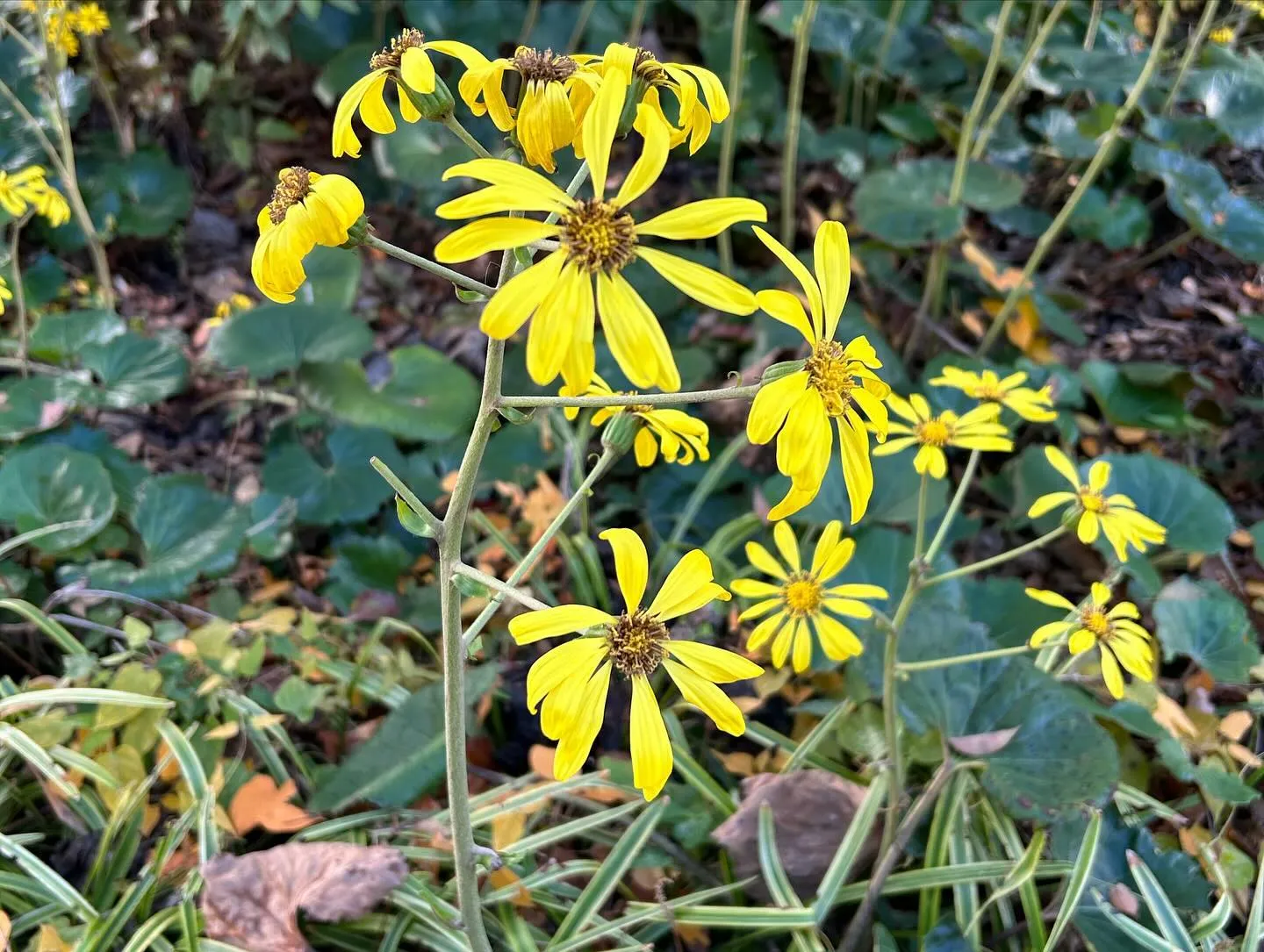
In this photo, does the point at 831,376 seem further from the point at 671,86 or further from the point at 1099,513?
the point at 1099,513

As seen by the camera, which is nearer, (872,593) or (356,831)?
(872,593)

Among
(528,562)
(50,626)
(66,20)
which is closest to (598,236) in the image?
(528,562)

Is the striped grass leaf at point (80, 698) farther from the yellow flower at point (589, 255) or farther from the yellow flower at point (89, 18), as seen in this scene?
the yellow flower at point (89, 18)

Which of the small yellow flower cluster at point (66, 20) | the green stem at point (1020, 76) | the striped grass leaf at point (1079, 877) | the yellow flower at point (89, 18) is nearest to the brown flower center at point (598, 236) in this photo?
the striped grass leaf at point (1079, 877)

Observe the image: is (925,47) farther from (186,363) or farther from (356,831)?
(356,831)

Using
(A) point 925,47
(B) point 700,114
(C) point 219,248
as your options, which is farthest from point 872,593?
(C) point 219,248

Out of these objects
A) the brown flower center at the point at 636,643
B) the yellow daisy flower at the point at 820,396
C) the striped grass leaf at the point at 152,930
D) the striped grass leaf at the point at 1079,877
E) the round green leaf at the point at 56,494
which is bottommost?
the striped grass leaf at the point at 152,930
